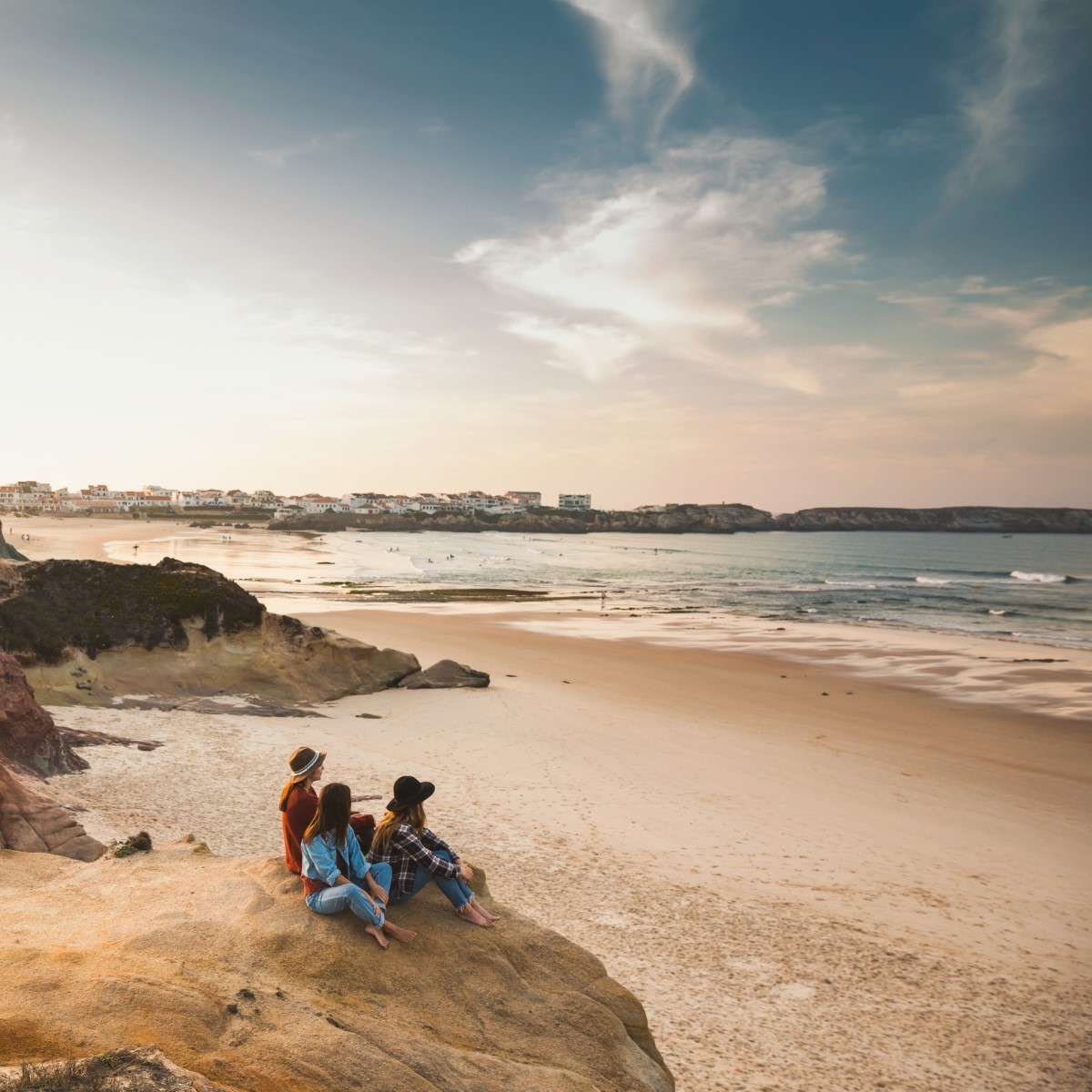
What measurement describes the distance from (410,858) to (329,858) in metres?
0.61

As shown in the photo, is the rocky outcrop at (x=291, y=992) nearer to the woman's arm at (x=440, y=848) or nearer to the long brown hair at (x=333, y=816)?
the woman's arm at (x=440, y=848)

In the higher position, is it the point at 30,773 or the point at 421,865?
the point at 421,865

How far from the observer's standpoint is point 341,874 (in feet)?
16.8

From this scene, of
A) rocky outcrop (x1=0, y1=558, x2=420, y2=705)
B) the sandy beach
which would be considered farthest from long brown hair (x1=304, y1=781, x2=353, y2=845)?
rocky outcrop (x1=0, y1=558, x2=420, y2=705)

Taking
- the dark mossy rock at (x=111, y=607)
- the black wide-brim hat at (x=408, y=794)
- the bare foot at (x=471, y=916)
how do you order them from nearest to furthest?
the bare foot at (x=471, y=916)
the black wide-brim hat at (x=408, y=794)
the dark mossy rock at (x=111, y=607)

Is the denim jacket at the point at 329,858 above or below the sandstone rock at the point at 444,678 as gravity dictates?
above

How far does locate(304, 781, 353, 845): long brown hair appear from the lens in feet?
16.9

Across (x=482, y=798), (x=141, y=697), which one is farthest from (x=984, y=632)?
(x=141, y=697)

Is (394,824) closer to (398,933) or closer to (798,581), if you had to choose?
(398,933)

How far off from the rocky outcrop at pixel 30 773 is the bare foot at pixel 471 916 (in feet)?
14.0

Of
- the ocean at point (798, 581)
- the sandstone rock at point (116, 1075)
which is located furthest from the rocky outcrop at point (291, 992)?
the ocean at point (798, 581)

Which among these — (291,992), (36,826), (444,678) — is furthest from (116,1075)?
(444,678)

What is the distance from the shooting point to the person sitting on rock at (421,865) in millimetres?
5379

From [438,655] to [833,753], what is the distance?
12.6 metres
